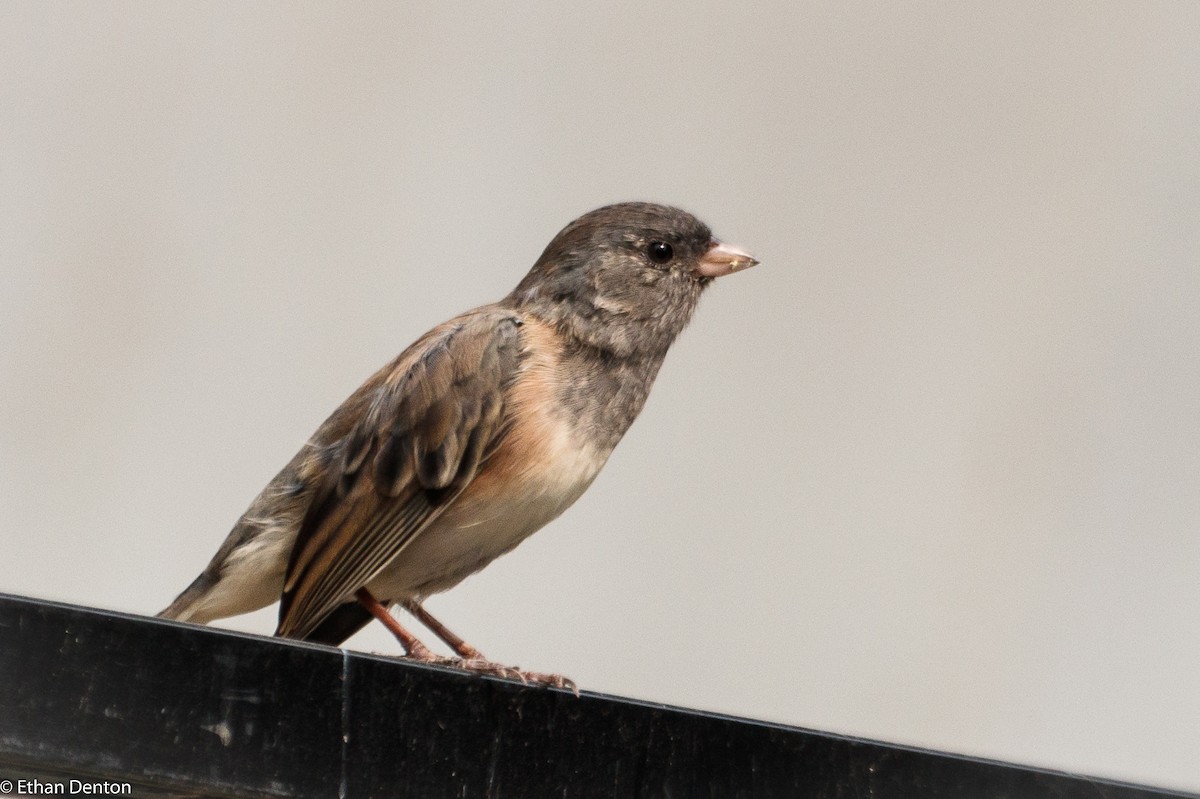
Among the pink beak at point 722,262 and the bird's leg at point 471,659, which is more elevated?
the pink beak at point 722,262

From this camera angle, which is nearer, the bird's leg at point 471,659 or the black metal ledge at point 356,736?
the black metal ledge at point 356,736

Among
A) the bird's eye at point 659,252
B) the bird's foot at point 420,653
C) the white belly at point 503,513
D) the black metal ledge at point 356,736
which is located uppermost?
the bird's eye at point 659,252

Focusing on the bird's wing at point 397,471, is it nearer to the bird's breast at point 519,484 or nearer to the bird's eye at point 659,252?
the bird's breast at point 519,484

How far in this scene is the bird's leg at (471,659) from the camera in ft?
8.14

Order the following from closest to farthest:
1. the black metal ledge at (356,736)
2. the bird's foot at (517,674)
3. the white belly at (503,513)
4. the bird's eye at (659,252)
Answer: the black metal ledge at (356,736) < the bird's foot at (517,674) < the white belly at (503,513) < the bird's eye at (659,252)

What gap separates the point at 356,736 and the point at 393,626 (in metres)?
1.45

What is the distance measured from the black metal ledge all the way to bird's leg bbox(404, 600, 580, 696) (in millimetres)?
671

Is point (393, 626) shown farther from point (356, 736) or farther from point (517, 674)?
point (356, 736)

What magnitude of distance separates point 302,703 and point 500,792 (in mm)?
299

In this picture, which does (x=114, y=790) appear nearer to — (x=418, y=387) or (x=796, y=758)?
(x=796, y=758)

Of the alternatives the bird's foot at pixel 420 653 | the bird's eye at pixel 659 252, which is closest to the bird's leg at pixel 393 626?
the bird's foot at pixel 420 653

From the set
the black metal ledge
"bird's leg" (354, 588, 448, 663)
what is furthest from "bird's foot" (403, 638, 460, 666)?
the black metal ledge

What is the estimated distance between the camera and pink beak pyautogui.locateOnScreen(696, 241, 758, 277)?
3.47 metres

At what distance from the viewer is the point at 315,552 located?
115 inches
